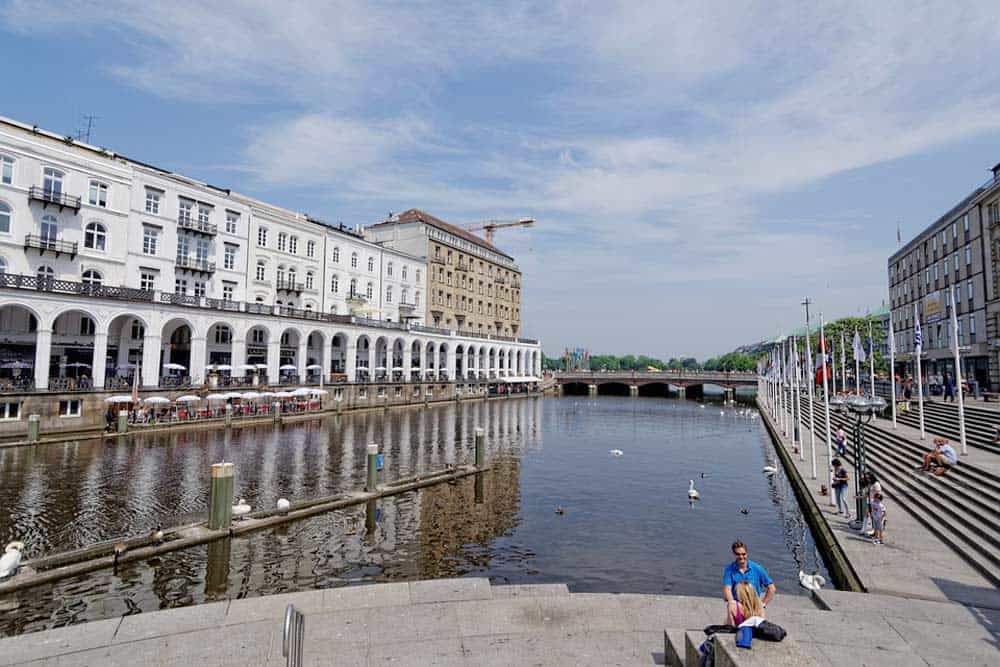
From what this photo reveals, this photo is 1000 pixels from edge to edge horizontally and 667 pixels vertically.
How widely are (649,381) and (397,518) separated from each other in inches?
3827

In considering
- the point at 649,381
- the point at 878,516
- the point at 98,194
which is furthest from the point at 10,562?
the point at 649,381

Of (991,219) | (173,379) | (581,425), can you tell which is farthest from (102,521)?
(991,219)

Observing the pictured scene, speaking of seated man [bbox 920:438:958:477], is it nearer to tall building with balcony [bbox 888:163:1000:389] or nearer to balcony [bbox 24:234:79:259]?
tall building with balcony [bbox 888:163:1000:389]

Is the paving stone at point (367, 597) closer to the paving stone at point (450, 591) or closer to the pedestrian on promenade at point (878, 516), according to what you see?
the paving stone at point (450, 591)

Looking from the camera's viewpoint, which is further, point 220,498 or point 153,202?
point 153,202

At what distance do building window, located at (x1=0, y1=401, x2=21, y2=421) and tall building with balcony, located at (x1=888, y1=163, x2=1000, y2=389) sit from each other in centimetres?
5996

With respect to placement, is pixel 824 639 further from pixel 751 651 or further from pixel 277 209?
pixel 277 209

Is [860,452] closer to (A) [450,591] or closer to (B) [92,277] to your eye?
(A) [450,591]

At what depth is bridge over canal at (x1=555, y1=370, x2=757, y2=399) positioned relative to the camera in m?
106

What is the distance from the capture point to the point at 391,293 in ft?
265

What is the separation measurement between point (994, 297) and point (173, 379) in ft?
212

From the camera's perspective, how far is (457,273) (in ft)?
316

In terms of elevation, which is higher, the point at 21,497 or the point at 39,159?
the point at 39,159

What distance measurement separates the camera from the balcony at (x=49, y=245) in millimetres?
41062
